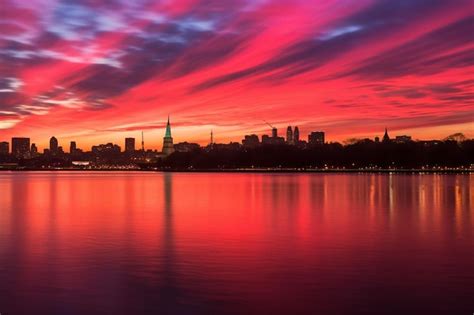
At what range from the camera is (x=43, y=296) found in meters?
15.5

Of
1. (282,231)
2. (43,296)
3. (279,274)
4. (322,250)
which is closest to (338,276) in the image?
(279,274)

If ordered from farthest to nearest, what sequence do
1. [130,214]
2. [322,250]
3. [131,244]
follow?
[130,214] → [131,244] → [322,250]

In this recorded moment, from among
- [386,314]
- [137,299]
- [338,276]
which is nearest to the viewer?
[386,314]

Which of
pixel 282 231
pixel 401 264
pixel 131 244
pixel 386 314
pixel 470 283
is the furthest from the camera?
pixel 282 231

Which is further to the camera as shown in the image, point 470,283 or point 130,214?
point 130,214

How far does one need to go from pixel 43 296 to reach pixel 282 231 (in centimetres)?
1580

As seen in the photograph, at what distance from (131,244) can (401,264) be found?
10.6 m

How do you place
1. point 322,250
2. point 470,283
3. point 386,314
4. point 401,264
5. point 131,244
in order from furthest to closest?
1. point 131,244
2. point 322,250
3. point 401,264
4. point 470,283
5. point 386,314

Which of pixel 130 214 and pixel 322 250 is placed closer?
pixel 322 250

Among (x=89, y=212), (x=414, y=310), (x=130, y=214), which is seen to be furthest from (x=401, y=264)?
(x=89, y=212)

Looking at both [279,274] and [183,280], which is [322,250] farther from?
[183,280]

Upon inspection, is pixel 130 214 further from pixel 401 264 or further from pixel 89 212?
pixel 401 264

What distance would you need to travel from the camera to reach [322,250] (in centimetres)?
2316

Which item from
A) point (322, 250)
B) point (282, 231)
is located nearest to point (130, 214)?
point (282, 231)
